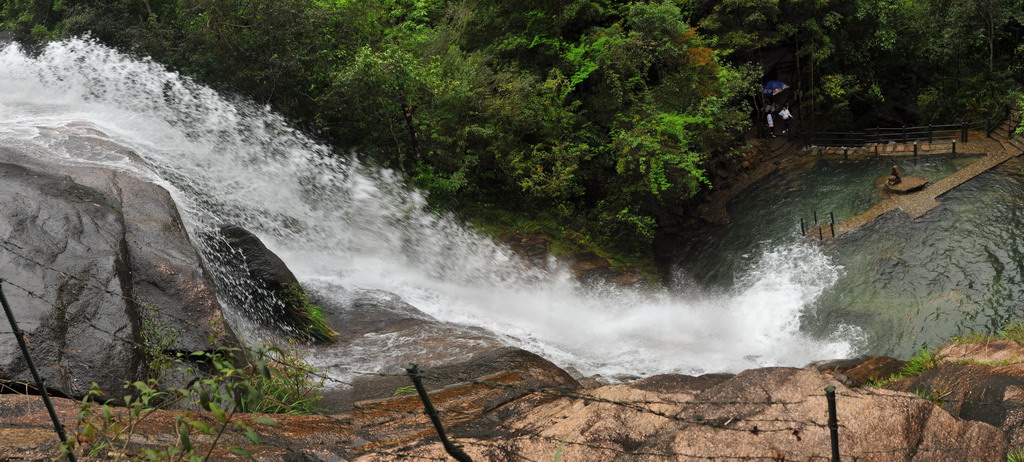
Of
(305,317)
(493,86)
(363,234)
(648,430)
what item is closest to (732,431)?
(648,430)

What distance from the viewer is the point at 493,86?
15953mm

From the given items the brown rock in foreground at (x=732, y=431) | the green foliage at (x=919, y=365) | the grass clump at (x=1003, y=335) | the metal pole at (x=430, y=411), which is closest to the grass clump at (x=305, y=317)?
the brown rock in foreground at (x=732, y=431)

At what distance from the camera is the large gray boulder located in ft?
20.5

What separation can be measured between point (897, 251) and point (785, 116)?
8.87 metres

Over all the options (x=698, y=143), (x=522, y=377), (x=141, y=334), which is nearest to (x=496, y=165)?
(x=698, y=143)

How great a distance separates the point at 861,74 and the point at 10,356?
80.4ft

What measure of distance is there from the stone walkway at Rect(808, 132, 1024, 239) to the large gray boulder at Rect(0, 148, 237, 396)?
44.8ft

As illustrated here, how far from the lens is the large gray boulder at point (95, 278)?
247 inches

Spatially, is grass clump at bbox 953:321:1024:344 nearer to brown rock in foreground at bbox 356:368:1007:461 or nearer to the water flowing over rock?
brown rock in foreground at bbox 356:368:1007:461

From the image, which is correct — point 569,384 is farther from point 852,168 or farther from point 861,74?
point 861,74

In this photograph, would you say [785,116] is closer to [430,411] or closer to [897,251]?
[897,251]

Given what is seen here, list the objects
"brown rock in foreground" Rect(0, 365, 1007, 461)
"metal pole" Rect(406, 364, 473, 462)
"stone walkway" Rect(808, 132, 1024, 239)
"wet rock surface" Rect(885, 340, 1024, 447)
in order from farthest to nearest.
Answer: "stone walkway" Rect(808, 132, 1024, 239)
"wet rock surface" Rect(885, 340, 1024, 447)
"brown rock in foreground" Rect(0, 365, 1007, 461)
"metal pole" Rect(406, 364, 473, 462)

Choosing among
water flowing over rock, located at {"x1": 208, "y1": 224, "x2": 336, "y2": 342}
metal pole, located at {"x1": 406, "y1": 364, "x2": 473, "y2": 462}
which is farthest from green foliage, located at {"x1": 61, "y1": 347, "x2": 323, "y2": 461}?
water flowing over rock, located at {"x1": 208, "y1": 224, "x2": 336, "y2": 342}

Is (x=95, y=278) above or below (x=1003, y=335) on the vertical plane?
below
